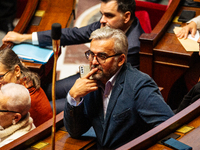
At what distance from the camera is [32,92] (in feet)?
6.40

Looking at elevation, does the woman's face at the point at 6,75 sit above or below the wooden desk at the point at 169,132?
below

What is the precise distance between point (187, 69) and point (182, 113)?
3.24 feet

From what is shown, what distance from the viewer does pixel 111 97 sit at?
164cm

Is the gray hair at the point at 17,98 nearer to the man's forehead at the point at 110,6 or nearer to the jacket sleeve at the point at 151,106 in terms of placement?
the jacket sleeve at the point at 151,106

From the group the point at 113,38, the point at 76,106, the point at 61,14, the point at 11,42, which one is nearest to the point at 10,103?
the point at 76,106

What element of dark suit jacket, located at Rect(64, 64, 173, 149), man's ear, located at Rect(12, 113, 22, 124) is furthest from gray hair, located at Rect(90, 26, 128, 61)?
man's ear, located at Rect(12, 113, 22, 124)

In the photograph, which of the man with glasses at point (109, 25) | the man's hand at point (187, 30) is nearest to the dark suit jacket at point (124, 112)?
the man with glasses at point (109, 25)

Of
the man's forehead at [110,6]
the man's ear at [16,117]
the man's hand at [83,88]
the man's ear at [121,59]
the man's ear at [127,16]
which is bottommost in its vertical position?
the man's ear at [16,117]

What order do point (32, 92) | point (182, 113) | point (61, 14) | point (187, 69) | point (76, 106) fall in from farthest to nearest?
point (61, 14) → point (187, 69) → point (32, 92) → point (76, 106) → point (182, 113)

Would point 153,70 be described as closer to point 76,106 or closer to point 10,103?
point 76,106

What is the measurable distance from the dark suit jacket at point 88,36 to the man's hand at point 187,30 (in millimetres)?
333

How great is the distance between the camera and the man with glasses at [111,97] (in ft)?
5.22

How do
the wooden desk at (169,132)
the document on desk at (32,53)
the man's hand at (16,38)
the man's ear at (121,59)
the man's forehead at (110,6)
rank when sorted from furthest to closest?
1. the man's hand at (16,38)
2. the document on desk at (32,53)
3. the man's forehead at (110,6)
4. the man's ear at (121,59)
5. the wooden desk at (169,132)

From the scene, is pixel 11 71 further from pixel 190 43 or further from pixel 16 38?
pixel 190 43
